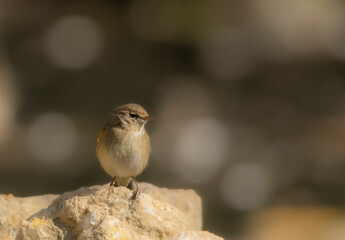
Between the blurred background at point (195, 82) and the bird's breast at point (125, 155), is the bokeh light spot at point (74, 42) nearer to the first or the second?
the blurred background at point (195, 82)

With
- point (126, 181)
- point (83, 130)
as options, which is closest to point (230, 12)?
point (83, 130)

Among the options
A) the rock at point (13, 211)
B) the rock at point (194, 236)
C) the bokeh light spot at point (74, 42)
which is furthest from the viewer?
the bokeh light spot at point (74, 42)

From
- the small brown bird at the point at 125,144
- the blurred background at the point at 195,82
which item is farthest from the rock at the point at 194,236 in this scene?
the blurred background at the point at 195,82

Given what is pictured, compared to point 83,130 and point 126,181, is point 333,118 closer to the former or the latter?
point 83,130

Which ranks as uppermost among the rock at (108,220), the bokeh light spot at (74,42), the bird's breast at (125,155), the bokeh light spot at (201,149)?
the bokeh light spot at (74,42)

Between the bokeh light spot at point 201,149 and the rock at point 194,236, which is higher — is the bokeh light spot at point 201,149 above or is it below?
above

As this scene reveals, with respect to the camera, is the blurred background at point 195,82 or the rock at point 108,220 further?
the blurred background at point 195,82

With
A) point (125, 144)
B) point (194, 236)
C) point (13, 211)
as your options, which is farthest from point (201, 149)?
point (194, 236)
